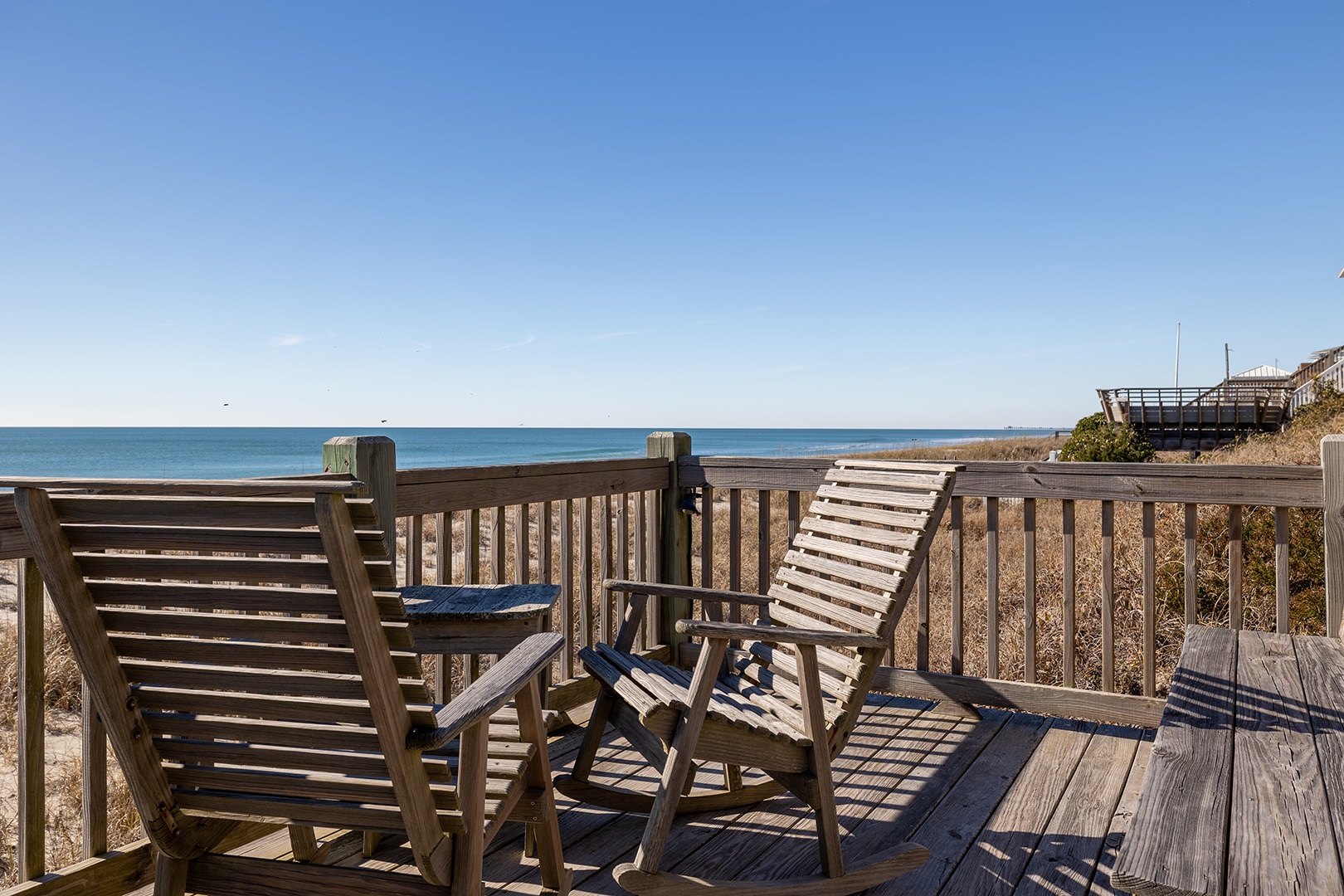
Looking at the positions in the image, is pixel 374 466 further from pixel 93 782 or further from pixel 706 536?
pixel 706 536

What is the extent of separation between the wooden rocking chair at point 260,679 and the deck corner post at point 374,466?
2.75ft

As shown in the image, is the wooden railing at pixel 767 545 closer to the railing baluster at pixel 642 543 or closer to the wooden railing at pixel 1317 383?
the railing baluster at pixel 642 543

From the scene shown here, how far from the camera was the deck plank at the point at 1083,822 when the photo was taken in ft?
6.27

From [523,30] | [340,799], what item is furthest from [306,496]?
[523,30]

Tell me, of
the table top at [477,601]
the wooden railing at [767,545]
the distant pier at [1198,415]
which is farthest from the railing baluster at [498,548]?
the distant pier at [1198,415]

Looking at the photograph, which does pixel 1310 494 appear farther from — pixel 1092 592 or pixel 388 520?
pixel 388 520

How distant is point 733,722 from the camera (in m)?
1.75

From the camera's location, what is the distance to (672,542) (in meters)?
3.55

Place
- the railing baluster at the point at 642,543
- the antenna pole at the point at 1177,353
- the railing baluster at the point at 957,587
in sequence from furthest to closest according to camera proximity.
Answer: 1. the antenna pole at the point at 1177,353
2. the railing baluster at the point at 642,543
3. the railing baluster at the point at 957,587

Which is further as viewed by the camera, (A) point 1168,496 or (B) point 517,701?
(A) point 1168,496

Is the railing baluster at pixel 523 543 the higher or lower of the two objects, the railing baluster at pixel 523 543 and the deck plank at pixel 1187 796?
the higher

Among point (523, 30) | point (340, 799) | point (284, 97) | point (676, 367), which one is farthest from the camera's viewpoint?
point (676, 367)

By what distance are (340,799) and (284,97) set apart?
13925 millimetres

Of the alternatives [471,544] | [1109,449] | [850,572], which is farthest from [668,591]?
[1109,449]
